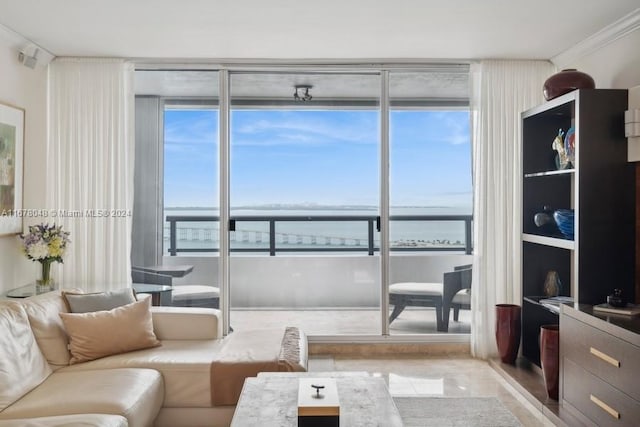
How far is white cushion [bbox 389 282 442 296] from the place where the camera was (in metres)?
5.02

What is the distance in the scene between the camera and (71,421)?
2457 millimetres

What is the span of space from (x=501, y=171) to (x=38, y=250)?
378 cm

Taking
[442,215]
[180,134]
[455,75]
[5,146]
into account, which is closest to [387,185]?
[442,215]

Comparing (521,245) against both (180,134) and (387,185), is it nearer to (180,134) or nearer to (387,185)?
(387,185)

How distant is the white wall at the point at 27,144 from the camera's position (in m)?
4.26

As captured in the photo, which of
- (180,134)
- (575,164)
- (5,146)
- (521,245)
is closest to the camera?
(575,164)

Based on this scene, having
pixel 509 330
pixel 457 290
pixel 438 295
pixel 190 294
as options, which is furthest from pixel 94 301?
pixel 509 330

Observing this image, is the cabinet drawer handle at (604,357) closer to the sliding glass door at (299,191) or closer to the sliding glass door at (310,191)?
the sliding glass door at (310,191)

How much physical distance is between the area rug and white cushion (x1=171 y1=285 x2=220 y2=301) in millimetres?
1908

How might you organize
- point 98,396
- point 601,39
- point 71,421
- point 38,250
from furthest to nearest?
1. point 38,250
2. point 601,39
3. point 98,396
4. point 71,421

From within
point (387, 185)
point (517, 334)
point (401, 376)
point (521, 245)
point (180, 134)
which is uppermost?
point (180, 134)

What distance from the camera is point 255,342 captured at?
3752 mm

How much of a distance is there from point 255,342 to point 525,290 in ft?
7.29

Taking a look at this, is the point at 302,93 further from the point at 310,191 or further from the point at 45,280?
the point at 45,280
